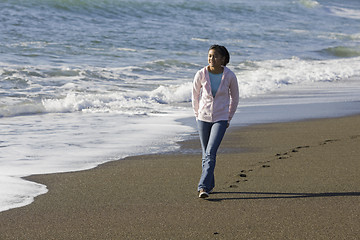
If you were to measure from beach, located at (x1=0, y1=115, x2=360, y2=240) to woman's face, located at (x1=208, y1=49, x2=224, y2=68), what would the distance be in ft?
3.95

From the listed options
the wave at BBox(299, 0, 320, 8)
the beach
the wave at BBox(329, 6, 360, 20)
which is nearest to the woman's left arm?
the beach

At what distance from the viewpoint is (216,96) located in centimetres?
528

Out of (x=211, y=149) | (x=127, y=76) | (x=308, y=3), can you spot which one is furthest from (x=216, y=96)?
(x=308, y=3)

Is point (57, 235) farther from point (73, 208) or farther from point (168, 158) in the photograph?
point (168, 158)

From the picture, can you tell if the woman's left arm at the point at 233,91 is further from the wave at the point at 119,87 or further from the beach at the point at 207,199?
the wave at the point at 119,87

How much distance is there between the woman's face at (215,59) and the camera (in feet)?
17.0

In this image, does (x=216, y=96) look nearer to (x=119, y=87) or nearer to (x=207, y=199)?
(x=207, y=199)

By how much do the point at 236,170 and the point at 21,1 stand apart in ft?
75.3

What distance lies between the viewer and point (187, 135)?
855 centimetres

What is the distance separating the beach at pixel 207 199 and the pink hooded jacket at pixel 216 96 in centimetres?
73

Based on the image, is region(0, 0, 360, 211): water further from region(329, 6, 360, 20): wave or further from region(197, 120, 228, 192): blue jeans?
region(329, 6, 360, 20): wave

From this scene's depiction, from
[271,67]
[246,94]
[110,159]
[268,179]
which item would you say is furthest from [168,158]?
[271,67]

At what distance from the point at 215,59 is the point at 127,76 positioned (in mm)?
10312

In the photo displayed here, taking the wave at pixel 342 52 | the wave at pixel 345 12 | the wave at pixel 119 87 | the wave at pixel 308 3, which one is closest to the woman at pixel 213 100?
the wave at pixel 119 87
